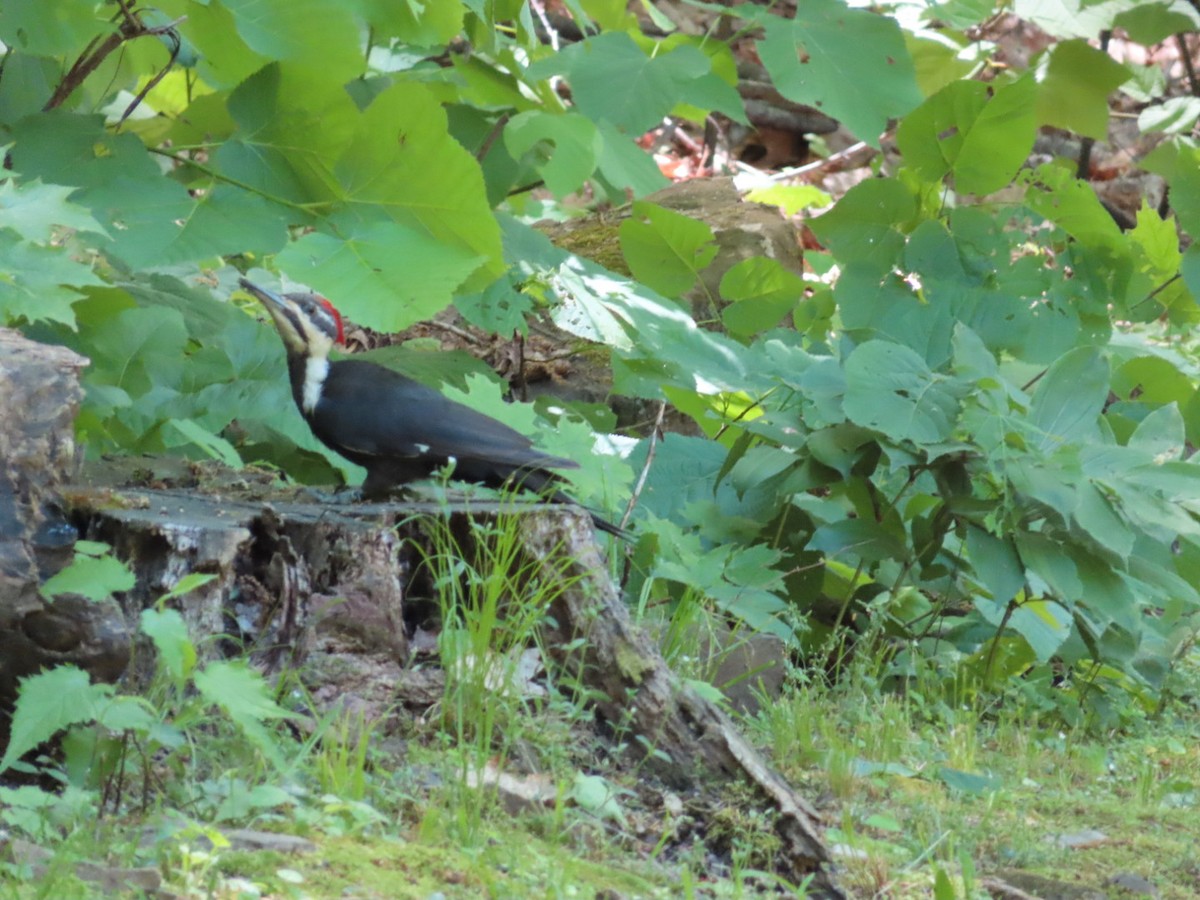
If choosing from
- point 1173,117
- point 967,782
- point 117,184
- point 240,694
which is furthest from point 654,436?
point 1173,117

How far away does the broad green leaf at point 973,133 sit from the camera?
465 centimetres

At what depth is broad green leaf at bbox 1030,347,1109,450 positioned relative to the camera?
3711mm

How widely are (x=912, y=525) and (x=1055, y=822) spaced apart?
3.85ft

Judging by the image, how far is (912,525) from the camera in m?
4.13

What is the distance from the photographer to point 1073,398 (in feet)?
12.3

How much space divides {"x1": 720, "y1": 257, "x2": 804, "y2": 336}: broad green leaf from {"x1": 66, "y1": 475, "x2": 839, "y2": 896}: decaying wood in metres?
2.01

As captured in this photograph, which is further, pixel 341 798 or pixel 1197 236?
pixel 1197 236

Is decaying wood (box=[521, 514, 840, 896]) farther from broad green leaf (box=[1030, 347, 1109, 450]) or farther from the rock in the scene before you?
broad green leaf (box=[1030, 347, 1109, 450])

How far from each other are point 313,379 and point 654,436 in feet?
3.51

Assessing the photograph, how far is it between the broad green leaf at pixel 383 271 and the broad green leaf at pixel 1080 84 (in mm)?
3119

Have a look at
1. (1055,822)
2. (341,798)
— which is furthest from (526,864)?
(1055,822)

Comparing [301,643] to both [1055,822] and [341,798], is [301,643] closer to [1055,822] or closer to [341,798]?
[341,798]

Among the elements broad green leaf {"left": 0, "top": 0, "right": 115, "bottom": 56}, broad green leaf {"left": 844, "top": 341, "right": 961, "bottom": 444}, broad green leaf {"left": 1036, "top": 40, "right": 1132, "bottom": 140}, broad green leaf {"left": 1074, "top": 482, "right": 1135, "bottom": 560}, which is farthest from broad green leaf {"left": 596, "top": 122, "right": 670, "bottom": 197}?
broad green leaf {"left": 1036, "top": 40, "right": 1132, "bottom": 140}

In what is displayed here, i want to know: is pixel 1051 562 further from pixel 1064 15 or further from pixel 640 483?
pixel 1064 15
